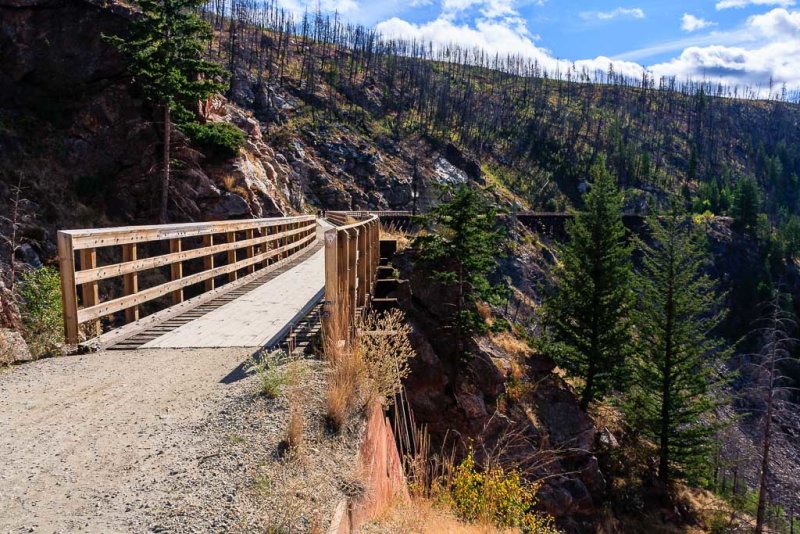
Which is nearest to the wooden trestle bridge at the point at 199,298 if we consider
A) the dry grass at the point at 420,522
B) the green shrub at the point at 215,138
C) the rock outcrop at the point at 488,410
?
the dry grass at the point at 420,522

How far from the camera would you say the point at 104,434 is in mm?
3785

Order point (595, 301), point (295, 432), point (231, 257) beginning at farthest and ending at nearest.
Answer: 1. point (595, 301)
2. point (231, 257)
3. point (295, 432)

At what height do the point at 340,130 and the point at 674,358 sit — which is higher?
the point at 340,130

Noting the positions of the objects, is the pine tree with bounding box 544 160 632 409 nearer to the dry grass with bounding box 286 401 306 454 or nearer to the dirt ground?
the dirt ground

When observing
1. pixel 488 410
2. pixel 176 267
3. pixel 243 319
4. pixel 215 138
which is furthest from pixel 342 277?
pixel 215 138

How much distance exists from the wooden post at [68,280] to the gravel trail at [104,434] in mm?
449

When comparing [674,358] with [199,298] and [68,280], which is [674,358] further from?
[68,280]

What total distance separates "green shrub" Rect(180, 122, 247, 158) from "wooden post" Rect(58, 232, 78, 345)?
Answer: 18.3 m

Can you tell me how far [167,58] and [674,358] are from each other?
23.8 meters

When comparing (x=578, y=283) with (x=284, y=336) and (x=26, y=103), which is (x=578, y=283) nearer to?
(x=284, y=336)

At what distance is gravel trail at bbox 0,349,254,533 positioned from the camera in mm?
2840

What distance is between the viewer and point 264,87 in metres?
76.2

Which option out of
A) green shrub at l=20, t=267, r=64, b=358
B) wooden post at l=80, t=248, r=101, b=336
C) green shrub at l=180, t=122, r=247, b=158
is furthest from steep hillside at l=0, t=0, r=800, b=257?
wooden post at l=80, t=248, r=101, b=336

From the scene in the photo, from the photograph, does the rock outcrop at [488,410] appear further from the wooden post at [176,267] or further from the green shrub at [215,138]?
the green shrub at [215,138]
